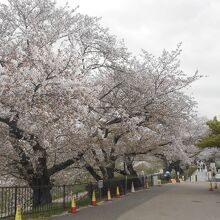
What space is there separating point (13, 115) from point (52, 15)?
21.0 ft

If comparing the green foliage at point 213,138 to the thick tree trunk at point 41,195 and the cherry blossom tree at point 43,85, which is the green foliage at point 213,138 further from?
the thick tree trunk at point 41,195

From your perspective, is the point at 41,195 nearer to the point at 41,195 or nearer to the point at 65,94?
the point at 41,195

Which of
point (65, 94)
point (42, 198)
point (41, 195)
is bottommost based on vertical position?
point (42, 198)

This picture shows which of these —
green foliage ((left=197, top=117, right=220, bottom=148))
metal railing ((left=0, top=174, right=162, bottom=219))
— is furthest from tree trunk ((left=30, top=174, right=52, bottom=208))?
green foliage ((left=197, top=117, right=220, bottom=148))

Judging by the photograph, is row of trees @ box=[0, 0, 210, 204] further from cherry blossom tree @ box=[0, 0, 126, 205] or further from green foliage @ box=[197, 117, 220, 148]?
green foliage @ box=[197, 117, 220, 148]

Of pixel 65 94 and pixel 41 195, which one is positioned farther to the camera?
pixel 41 195

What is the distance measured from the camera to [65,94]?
502 inches

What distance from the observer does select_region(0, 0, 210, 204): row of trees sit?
12.7 metres

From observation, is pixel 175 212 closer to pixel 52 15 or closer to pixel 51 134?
pixel 51 134

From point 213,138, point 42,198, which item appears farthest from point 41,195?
point 213,138

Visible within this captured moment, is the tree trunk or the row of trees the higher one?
the row of trees

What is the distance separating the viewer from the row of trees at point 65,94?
12.7 m

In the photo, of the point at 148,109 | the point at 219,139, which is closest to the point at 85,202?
the point at 148,109

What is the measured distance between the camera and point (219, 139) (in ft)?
95.0
